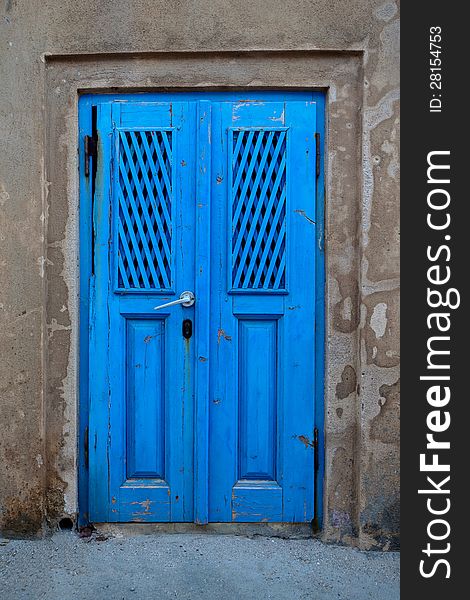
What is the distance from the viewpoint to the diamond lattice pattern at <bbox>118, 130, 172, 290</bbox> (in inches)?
117

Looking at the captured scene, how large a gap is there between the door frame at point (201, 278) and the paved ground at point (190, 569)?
0.20 metres

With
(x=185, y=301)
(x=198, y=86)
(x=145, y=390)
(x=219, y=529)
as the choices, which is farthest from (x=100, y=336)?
(x=198, y=86)

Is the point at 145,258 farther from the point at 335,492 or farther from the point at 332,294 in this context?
the point at 335,492

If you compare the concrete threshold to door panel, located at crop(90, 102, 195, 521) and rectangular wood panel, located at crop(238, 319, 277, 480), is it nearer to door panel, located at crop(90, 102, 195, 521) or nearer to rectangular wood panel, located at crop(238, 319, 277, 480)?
door panel, located at crop(90, 102, 195, 521)

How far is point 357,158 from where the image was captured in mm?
2910

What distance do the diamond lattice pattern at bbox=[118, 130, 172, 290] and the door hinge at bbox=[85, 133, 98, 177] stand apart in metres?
0.13

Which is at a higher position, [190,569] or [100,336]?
[100,336]

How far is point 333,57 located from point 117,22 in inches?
43.6

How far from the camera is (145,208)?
297 cm

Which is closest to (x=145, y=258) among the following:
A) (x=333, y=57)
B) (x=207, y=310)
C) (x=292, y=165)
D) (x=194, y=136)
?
(x=207, y=310)

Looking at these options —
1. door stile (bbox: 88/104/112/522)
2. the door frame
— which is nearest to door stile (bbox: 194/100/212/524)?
the door frame

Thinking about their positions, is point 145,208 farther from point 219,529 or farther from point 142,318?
point 219,529

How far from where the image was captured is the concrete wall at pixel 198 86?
112 inches

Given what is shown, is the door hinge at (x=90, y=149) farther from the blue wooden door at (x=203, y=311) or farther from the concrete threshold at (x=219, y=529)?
the concrete threshold at (x=219, y=529)
